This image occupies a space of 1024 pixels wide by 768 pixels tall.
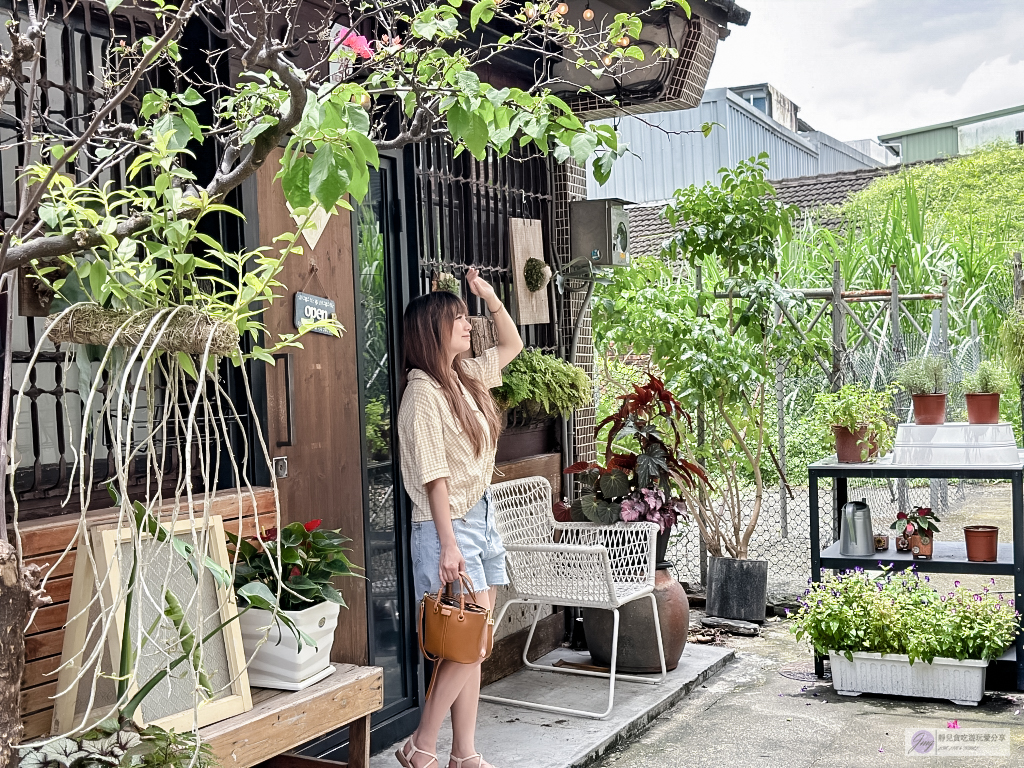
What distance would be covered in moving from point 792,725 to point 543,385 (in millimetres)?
1791

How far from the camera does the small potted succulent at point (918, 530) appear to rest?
187 inches

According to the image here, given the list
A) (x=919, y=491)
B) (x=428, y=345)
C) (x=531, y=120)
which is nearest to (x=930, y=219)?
(x=919, y=491)

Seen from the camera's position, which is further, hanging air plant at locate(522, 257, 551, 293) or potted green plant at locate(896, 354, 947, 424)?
hanging air plant at locate(522, 257, 551, 293)

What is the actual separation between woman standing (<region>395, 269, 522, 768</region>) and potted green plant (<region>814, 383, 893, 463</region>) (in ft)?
6.55

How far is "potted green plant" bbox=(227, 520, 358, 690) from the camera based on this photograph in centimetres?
295

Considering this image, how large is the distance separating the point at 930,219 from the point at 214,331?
12.4 meters

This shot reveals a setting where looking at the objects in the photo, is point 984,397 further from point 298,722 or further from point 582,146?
point 298,722

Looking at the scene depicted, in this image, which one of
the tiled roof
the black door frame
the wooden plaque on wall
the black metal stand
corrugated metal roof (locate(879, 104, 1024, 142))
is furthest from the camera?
corrugated metal roof (locate(879, 104, 1024, 142))

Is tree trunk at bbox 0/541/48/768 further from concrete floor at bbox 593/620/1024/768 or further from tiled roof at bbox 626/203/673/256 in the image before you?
tiled roof at bbox 626/203/673/256

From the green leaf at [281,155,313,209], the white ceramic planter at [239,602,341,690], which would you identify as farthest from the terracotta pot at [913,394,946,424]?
the green leaf at [281,155,313,209]

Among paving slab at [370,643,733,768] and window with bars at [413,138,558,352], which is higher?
window with bars at [413,138,558,352]

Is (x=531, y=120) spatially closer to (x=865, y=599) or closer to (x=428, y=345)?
(x=428, y=345)

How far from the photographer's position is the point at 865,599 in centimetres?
449

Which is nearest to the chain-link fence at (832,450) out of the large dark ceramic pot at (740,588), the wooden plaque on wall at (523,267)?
the large dark ceramic pot at (740,588)
